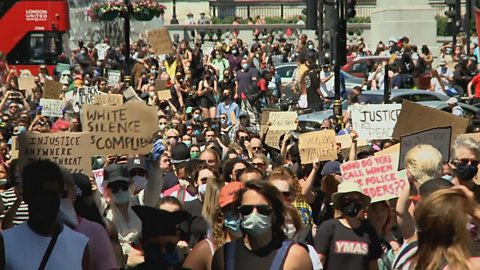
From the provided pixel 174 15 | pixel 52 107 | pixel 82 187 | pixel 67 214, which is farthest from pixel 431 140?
pixel 174 15

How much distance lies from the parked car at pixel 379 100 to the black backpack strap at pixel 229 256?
13952 mm

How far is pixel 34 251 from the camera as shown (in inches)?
259

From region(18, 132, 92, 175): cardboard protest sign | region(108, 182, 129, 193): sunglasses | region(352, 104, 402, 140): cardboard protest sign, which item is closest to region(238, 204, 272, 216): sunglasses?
region(108, 182, 129, 193): sunglasses

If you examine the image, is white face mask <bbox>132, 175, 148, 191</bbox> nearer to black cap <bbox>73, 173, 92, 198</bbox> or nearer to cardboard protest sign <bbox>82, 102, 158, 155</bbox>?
cardboard protest sign <bbox>82, 102, 158, 155</bbox>

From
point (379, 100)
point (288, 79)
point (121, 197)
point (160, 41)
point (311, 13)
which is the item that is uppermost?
point (311, 13)

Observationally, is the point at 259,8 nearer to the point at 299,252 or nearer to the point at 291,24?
the point at 291,24

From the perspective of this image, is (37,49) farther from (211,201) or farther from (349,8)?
(211,201)

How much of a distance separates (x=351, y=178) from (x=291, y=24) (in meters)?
46.1

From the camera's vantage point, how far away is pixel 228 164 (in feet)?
33.3

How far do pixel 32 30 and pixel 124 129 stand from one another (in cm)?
3005

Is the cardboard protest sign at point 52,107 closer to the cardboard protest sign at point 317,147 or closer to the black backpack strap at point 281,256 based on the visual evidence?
the cardboard protest sign at point 317,147

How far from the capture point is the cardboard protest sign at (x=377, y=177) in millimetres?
9416

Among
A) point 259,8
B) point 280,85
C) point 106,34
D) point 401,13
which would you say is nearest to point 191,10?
point 259,8

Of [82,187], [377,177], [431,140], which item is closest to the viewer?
[82,187]
